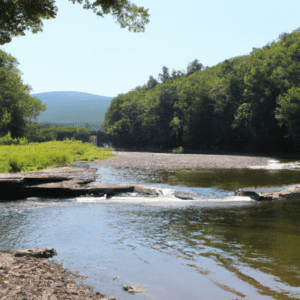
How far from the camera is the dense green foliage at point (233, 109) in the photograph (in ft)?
132

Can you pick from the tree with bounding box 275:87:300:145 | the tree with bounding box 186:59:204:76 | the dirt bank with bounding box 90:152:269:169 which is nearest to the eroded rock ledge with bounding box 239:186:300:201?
the dirt bank with bounding box 90:152:269:169

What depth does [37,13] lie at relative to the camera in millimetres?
10859

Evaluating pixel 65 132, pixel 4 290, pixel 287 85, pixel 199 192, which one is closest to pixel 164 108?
pixel 287 85

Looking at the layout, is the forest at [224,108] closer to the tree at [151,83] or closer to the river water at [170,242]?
the river water at [170,242]

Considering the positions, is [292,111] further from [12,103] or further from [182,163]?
[12,103]

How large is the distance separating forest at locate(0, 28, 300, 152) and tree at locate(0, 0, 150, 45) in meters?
25.1

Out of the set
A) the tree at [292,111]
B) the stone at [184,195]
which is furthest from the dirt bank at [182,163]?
the stone at [184,195]

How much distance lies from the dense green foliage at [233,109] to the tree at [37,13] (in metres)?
30.0

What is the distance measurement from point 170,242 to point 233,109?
162 feet

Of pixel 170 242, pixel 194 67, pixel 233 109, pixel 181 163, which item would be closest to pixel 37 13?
pixel 170 242

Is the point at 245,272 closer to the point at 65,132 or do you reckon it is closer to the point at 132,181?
the point at 132,181

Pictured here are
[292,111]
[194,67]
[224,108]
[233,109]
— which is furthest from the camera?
[194,67]

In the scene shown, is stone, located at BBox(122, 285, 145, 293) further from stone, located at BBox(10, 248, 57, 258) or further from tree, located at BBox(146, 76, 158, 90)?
tree, located at BBox(146, 76, 158, 90)

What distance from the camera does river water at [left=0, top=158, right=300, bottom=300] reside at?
4.30m
